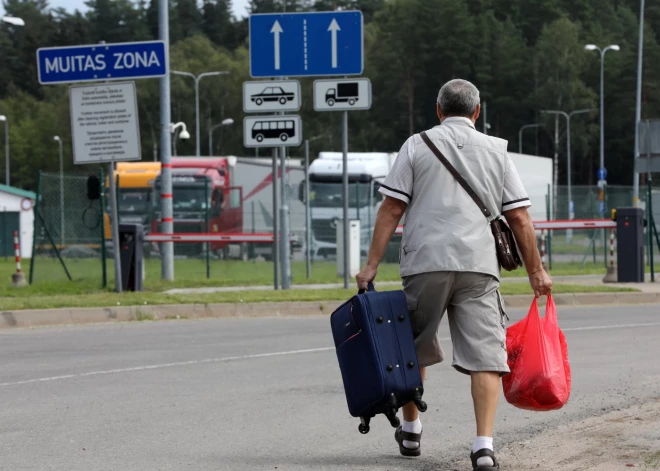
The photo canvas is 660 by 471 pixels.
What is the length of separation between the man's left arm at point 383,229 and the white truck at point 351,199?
2148 cm

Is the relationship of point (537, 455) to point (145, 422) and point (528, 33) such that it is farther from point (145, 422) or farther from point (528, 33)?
point (528, 33)

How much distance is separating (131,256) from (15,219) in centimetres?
4331

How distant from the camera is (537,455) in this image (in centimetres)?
643

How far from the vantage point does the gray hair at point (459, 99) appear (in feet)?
19.9

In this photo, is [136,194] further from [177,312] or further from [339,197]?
[177,312]

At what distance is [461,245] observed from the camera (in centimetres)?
579

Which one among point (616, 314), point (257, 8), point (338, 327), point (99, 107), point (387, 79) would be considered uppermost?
point (257, 8)

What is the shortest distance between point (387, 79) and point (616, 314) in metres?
87.7

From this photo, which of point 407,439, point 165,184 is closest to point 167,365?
point 407,439

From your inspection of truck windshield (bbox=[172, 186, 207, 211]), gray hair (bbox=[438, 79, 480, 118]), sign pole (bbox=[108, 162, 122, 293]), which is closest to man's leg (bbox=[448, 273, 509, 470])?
gray hair (bbox=[438, 79, 480, 118])

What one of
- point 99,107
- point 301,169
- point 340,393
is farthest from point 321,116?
point 340,393

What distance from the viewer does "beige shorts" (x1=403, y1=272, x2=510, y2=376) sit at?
5809 millimetres

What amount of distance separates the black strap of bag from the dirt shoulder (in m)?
1.02

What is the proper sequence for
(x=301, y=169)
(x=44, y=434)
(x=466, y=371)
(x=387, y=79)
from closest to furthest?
(x=466, y=371) < (x=44, y=434) < (x=301, y=169) < (x=387, y=79)
